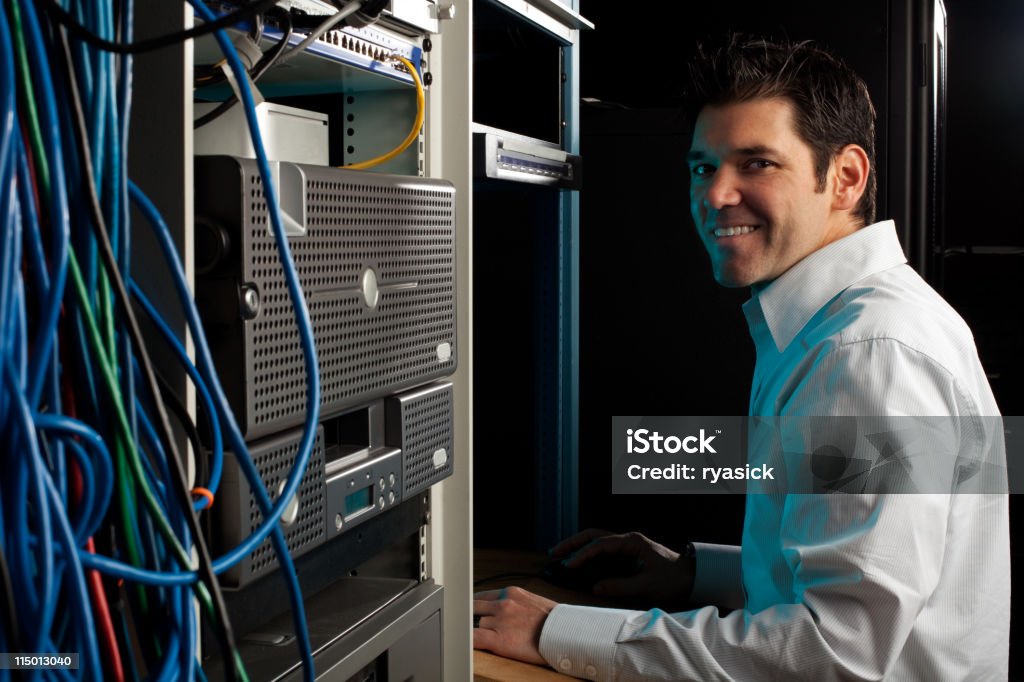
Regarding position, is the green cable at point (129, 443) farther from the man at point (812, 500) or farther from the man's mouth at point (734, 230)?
the man's mouth at point (734, 230)

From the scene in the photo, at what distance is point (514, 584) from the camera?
5.21 ft

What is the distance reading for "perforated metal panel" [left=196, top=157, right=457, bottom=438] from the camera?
70 cm

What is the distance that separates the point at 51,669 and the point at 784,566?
962 mm

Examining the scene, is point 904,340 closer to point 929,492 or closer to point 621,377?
point 929,492

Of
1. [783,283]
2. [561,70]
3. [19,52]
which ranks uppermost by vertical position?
[561,70]

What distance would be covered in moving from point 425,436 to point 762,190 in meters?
0.79

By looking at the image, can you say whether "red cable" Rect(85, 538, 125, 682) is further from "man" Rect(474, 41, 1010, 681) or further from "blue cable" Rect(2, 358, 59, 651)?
"man" Rect(474, 41, 1010, 681)

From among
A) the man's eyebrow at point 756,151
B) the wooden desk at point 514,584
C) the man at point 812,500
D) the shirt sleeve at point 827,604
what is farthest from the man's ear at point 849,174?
the wooden desk at point 514,584

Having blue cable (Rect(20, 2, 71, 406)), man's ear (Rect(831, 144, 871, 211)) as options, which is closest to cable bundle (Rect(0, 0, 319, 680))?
blue cable (Rect(20, 2, 71, 406))

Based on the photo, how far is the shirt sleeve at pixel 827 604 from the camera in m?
1.11

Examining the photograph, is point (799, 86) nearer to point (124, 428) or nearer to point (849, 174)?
point (849, 174)

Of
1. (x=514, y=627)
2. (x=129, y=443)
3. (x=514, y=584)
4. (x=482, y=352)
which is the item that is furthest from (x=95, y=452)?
(x=482, y=352)

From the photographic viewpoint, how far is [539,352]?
1.77 metres

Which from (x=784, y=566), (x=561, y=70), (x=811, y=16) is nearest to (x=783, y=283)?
(x=784, y=566)
